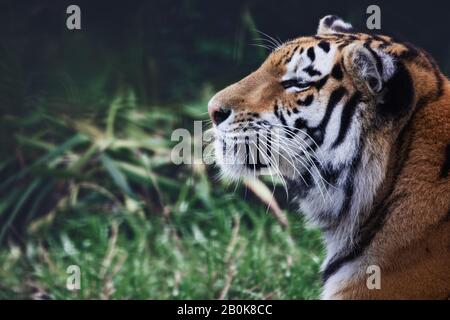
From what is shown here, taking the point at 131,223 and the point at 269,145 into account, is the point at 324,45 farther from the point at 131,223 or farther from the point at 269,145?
the point at 131,223

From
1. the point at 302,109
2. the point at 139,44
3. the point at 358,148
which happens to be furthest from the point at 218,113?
the point at 139,44

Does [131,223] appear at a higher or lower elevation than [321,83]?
lower

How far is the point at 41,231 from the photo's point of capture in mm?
4840

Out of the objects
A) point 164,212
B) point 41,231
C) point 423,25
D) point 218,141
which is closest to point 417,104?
point 218,141

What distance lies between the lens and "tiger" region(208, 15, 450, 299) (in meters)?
2.65

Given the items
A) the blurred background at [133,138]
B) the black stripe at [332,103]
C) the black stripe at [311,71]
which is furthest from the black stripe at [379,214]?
the blurred background at [133,138]

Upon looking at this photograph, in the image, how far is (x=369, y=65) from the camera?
2658mm

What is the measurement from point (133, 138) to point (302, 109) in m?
2.49

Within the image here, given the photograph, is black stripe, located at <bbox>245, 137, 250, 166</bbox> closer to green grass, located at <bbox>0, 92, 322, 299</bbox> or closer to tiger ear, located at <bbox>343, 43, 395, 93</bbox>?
tiger ear, located at <bbox>343, 43, 395, 93</bbox>

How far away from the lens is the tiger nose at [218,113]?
2936mm

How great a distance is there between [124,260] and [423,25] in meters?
2.01

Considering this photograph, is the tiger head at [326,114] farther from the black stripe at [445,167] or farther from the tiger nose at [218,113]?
the black stripe at [445,167]

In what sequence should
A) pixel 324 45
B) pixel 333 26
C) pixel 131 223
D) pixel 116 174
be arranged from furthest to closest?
1. pixel 116 174
2. pixel 131 223
3. pixel 333 26
4. pixel 324 45

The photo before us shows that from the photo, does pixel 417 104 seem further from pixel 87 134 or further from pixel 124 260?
pixel 87 134
